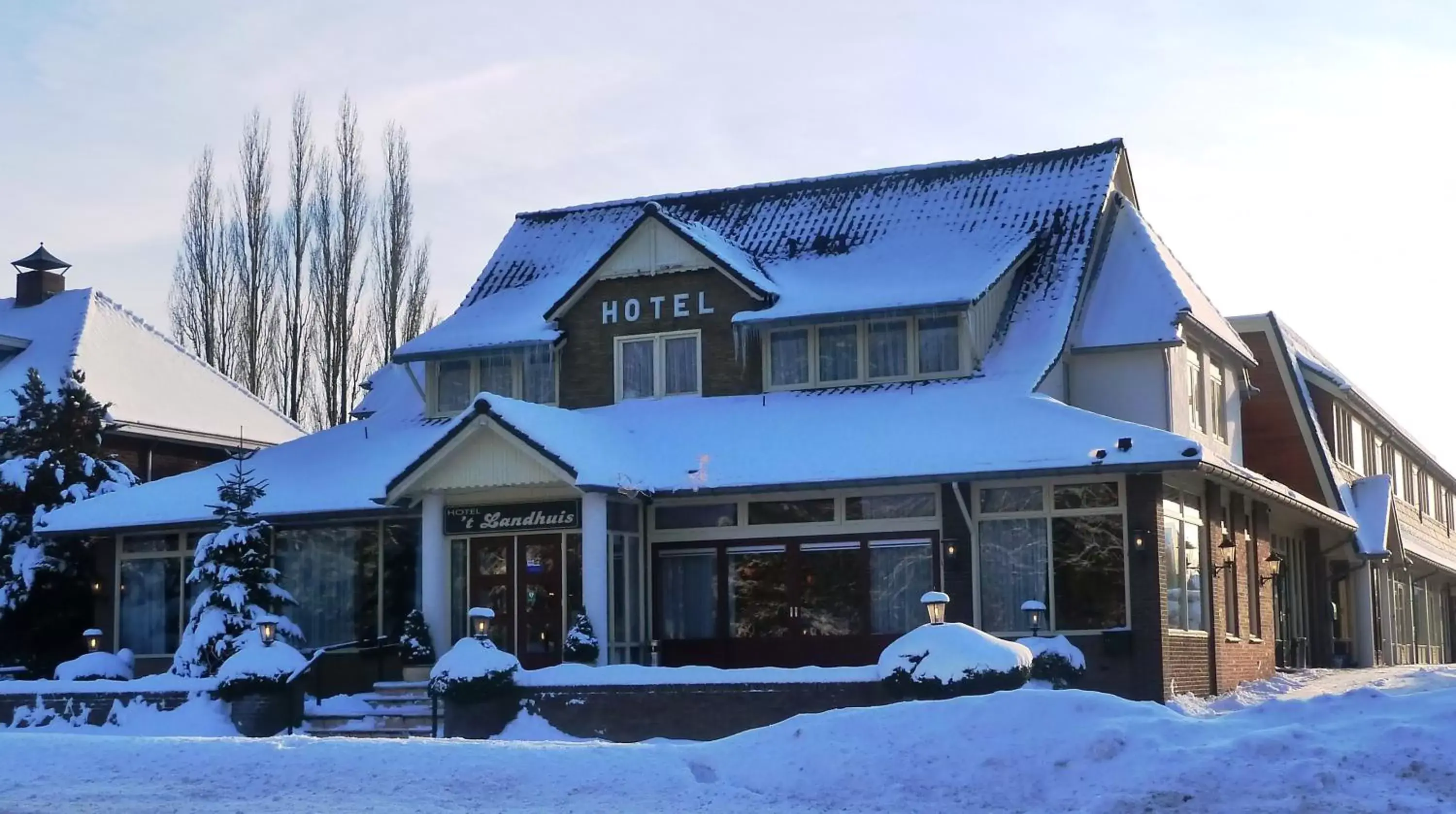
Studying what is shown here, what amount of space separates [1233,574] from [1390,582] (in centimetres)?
1291

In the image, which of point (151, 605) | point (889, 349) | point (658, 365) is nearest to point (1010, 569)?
point (889, 349)

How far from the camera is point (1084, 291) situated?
27.0m

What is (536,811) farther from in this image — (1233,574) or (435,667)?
(1233,574)

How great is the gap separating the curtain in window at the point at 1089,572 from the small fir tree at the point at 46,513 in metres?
16.0

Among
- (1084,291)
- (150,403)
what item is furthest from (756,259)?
(150,403)

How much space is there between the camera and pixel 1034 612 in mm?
22594

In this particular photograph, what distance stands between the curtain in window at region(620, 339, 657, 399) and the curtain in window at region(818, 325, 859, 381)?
9.41 feet

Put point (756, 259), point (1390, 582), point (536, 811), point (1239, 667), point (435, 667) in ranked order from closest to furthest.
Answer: point (536, 811) → point (435, 667) → point (1239, 667) → point (756, 259) → point (1390, 582)

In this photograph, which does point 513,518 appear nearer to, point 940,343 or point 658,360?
point 658,360

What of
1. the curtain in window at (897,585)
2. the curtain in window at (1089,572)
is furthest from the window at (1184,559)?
the curtain in window at (897,585)

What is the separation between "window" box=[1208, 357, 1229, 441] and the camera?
95.5 feet

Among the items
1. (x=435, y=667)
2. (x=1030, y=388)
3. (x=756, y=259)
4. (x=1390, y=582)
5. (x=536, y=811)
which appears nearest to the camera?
(x=536, y=811)

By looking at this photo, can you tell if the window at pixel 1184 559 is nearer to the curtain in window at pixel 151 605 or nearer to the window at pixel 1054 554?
the window at pixel 1054 554

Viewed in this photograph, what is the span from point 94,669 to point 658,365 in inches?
378
